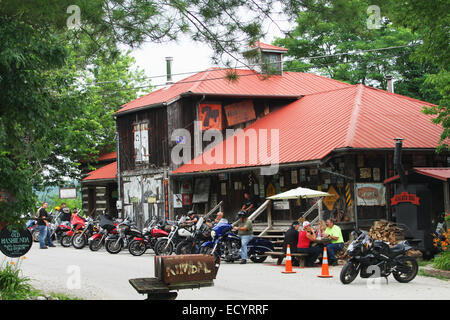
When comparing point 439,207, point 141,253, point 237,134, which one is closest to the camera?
point 439,207

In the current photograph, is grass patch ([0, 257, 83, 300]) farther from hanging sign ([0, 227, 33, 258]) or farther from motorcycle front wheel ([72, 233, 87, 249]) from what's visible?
motorcycle front wheel ([72, 233, 87, 249])

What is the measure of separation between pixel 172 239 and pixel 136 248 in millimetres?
1867

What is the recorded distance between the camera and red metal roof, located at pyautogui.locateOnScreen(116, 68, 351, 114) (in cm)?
2983

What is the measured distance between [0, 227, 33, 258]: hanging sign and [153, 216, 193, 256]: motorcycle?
7.83 meters

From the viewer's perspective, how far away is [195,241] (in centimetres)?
1920

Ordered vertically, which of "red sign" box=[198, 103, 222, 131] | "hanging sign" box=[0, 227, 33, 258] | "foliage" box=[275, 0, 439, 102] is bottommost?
"hanging sign" box=[0, 227, 33, 258]

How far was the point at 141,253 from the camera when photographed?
21.4 metres

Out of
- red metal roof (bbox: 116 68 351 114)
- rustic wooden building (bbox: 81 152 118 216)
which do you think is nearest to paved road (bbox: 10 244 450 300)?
red metal roof (bbox: 116 68 351 114)

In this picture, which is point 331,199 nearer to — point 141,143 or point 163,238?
point 163,238

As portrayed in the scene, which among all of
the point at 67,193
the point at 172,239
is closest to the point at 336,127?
the point at 172,239

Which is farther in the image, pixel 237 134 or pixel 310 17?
pixel 237 134

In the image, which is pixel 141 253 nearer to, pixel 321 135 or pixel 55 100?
pixel 321 135
